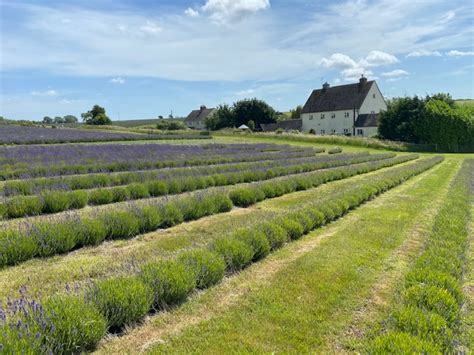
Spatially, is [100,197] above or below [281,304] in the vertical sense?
above

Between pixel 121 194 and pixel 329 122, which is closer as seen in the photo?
pixel 121 194

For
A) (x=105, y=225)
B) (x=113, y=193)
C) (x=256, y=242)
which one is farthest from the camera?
(x=113, y=193)

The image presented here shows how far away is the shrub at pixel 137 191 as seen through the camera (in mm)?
9891

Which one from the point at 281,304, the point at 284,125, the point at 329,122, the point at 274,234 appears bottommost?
the point at 281,304

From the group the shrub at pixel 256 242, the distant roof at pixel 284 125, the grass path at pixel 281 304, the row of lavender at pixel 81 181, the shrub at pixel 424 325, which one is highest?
the distant roof at pixel 284 125

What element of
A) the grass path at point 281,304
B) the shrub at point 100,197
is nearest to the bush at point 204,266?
the grass path at point 281,304

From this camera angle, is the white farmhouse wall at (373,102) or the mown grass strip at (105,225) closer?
the mown grass strip at (105,225)

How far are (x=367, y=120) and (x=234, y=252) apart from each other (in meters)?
55.3

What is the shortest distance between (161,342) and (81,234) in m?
3.29

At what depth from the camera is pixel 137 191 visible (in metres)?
9.95

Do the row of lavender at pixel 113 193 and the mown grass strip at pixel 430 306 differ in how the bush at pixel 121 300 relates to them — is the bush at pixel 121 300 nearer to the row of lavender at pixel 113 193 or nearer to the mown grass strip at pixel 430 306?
the mown grass strip at pixel 430 306

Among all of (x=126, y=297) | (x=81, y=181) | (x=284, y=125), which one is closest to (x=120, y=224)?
(x=126, y=297)

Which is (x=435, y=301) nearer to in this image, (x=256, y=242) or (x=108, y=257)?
(x=256, y=242)

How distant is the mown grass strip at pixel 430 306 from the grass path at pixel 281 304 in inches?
20.5
